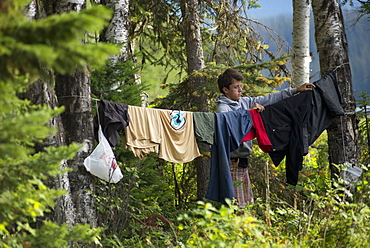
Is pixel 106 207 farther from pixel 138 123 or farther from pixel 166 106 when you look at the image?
pixel 166 106

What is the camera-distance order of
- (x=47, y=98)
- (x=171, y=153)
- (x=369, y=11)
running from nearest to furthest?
(x=47, y=98), (x=171, y=153), (x=369, y=11)

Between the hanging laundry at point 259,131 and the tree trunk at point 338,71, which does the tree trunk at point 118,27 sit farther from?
the tree trunk at point 338,71

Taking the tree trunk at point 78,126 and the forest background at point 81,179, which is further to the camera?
the tree trunk at point 78,126

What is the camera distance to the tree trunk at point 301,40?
627cm

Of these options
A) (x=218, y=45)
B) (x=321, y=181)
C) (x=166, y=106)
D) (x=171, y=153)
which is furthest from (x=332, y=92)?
(x=218, y=45)

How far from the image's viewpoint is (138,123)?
3.91 meters

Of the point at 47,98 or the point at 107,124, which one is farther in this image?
the point at 107,124

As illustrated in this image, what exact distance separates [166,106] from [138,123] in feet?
9.55

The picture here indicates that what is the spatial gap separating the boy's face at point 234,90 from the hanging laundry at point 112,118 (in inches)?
37.9

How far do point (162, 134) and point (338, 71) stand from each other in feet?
5.70

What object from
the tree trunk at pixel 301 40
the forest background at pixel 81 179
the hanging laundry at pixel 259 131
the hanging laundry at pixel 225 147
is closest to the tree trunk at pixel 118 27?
the forest background at pixel 81 179

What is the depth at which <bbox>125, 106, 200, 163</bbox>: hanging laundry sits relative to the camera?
3.91m

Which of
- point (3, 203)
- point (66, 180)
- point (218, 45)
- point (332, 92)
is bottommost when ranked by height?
point (66, 180)

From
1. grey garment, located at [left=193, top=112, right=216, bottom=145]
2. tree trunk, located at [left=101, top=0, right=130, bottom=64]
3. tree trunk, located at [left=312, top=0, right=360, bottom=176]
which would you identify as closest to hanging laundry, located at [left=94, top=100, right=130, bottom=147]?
grey garment, located at [left=193, top=112, right=216, bottom=145]
